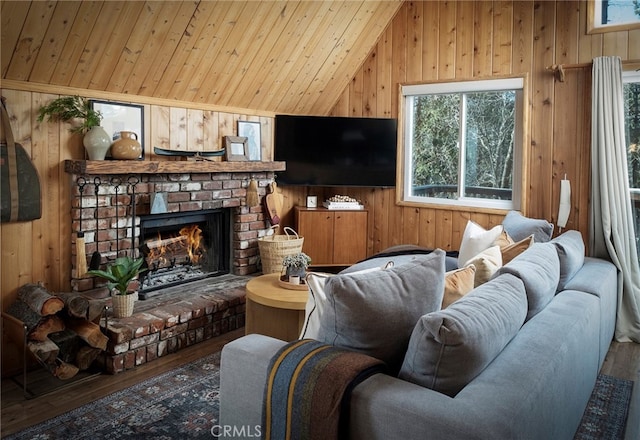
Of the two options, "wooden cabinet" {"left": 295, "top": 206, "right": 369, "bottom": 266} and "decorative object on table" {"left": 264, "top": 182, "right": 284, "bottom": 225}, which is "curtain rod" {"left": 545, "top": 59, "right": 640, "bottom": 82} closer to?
"wooden cabinet" {"left": 295, "top": 206, "right": 369, "bottom": 266}

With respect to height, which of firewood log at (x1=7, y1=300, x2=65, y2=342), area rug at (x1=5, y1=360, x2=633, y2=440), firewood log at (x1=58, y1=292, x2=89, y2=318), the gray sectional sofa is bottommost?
area rug at (x1=5, y1=360, x2=633, y2=440)

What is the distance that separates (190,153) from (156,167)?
442 millimetres

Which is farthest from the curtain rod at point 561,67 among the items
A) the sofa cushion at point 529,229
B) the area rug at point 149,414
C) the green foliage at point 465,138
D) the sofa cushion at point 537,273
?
the area rug at point 149,414

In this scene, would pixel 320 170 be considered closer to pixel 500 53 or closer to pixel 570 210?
pixel 500 53

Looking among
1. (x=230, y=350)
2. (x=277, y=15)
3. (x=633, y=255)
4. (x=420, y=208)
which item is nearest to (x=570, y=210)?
(x=633, y=255)

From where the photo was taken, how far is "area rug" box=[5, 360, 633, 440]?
105 inches

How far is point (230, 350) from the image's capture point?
2023 mm

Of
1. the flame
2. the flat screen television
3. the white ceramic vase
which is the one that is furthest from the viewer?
the flat screen television

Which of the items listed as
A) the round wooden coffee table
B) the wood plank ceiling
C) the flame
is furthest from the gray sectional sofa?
the flame

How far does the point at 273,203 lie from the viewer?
17.3ft

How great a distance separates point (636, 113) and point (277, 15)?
287 centimetres

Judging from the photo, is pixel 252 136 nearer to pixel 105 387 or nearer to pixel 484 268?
pixel 105 387

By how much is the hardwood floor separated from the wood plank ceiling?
1888 millimetres

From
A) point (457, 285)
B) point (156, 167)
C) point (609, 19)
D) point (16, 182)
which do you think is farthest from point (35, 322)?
point (609, 19)
